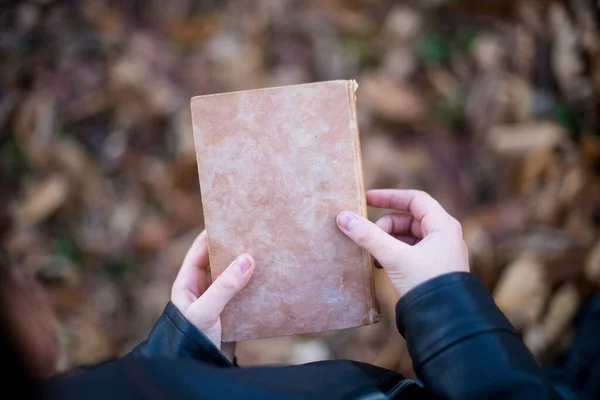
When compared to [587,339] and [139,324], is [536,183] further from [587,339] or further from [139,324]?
[139,324]

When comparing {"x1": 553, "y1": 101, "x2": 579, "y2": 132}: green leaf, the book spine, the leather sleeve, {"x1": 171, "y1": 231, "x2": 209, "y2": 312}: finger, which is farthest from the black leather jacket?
{"x1": 553, "y1": 101, "x2": 579, "y2": 132}: green leaf

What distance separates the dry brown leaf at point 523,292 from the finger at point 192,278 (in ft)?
2.96

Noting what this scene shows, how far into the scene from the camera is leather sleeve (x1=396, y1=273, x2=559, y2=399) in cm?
69

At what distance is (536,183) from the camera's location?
1.60 m

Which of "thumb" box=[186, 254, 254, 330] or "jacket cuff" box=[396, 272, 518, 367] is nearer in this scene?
"jacket cuff" box=[396, 272, 518, 367]

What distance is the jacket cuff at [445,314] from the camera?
722 millimetres

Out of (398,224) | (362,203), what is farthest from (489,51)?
(362,203)

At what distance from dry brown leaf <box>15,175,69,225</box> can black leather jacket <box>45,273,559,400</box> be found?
4.09ft

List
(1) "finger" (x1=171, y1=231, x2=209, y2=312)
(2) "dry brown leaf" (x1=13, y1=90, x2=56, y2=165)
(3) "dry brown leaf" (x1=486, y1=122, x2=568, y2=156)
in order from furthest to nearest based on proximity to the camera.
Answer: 1. (2) "dry brown leaf" (x1=13, y1=90, x2=56, y2=165)
2. (3) "dry brown leaf" (x1=486, y1=122, x2=568, y2=156)
3. (1) "finger" (x1=171, y1=231, x2=209, y2=312)

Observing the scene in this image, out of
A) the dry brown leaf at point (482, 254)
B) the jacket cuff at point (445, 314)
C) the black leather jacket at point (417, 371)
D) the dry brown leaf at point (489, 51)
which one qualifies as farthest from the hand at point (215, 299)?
the dry brown leaf at point (489, 51)

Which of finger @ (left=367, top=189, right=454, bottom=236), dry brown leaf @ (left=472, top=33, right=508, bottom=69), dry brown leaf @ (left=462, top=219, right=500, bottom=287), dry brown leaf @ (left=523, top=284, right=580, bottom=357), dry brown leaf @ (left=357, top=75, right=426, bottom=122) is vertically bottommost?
dry brown leaf @ (left=523, top=284, right=580, bottom=357)

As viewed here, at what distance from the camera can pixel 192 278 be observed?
3.31 ft

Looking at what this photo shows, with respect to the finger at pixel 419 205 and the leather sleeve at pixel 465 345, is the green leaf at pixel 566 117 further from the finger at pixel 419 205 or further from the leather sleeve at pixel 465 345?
the leather sleeve at pixel 465 345

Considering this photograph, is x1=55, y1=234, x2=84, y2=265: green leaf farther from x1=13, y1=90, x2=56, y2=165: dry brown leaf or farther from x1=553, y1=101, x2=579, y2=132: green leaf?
x1=553, y1=101, x2=579, y2=132: green leaf
